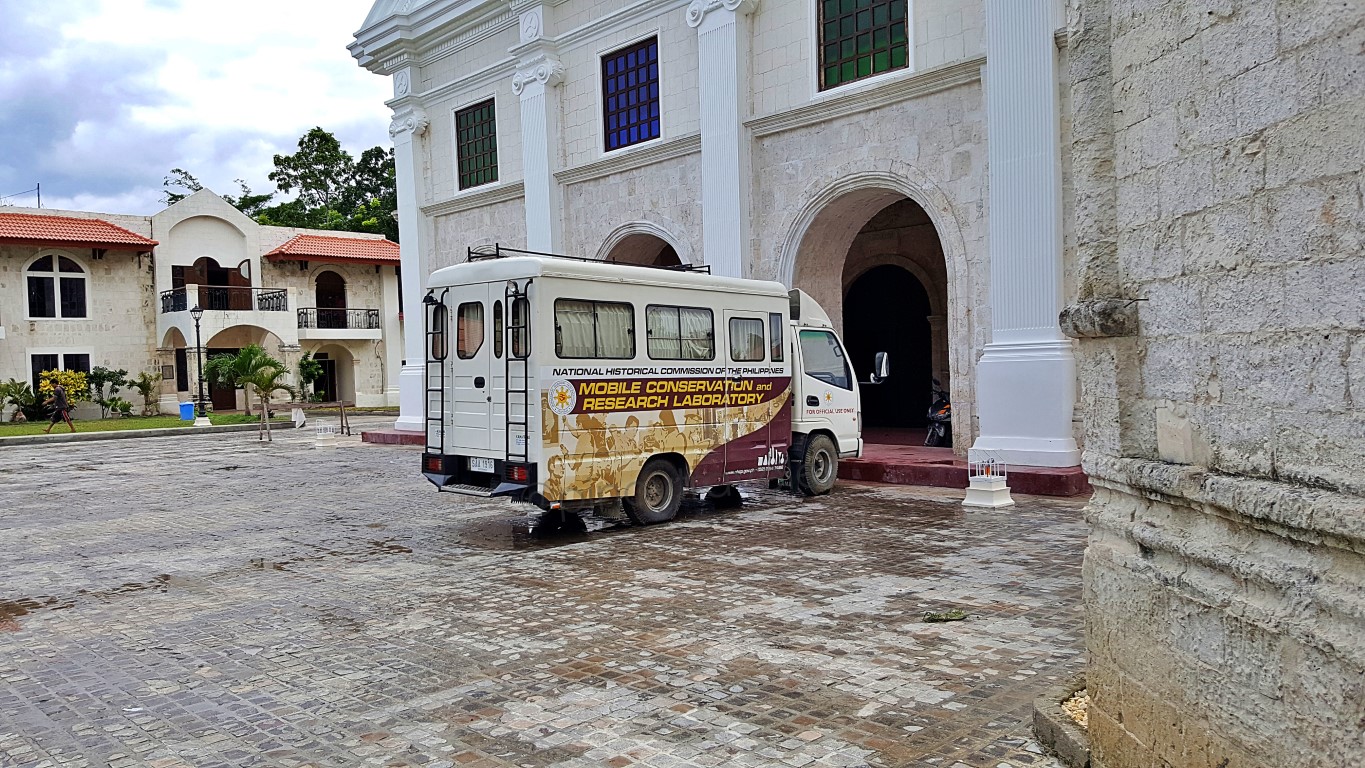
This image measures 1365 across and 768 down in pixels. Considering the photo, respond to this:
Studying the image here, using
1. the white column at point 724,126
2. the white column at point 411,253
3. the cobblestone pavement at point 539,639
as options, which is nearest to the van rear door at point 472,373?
the cobblestone pavement at point 539,639

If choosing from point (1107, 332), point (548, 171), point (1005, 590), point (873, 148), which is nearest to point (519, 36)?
point (548, 171)

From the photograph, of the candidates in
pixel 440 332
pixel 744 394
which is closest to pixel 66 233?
pixel 440 332

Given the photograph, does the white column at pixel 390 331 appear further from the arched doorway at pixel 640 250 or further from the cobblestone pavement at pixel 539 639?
the cobblestone pavement at pixel 539 639

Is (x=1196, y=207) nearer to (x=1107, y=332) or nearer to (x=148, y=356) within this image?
(x=1107, y=332)

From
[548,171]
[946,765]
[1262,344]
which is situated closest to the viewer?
[1262,344]

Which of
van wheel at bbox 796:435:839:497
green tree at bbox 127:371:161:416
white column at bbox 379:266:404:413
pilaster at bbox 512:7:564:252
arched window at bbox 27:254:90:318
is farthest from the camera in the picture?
white column at bbox 379:266:404:413

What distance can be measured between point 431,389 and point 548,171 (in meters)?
10.9

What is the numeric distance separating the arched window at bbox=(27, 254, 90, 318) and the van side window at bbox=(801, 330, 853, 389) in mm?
33590

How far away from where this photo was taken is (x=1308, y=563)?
9.59ft

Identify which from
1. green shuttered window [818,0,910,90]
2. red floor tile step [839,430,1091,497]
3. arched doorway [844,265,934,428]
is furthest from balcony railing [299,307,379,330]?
green shuttered window [818,0,910,90]

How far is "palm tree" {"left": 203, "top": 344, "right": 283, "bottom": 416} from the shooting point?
33.3m

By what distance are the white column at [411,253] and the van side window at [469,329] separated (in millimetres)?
13466

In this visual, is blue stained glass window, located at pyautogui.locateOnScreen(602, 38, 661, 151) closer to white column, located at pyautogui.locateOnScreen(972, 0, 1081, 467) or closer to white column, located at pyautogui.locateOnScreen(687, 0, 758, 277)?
white column, located at pyautogui.locateOnScreen(687, 0, 758, 277)

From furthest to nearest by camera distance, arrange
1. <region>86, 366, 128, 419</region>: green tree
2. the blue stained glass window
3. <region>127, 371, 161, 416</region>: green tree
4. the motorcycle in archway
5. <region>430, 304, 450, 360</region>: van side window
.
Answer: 1. <region>127, 371, 161, 416</region>: green tree
2. <region>86, 366, 128, 419</region>: green tree
3. the blue stained glass window
4. the motorcycle in archway
5. <region>430, 304, 450, 360</region>: van side window
